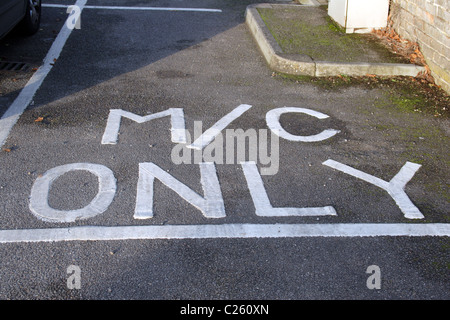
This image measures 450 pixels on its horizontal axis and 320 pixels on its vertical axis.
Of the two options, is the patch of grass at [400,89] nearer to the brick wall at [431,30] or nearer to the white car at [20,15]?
the brick wall at [431,30]

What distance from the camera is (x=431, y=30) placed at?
7.31 metres

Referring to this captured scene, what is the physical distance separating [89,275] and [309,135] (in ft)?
10.2

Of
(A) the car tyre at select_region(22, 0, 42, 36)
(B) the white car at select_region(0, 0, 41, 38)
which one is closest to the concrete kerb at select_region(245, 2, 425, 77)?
(B) the white car at select_region(0, 0, 41, 38)

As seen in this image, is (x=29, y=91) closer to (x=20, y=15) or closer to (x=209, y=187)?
(x=20, y=15)

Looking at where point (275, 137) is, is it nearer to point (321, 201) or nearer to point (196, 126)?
point (196, 126)

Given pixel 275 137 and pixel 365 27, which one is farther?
pixel 365 27

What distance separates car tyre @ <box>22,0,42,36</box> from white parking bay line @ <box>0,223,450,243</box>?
555 cm

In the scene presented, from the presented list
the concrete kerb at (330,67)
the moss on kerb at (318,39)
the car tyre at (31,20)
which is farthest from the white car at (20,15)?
the moss on kerb at (318,39)

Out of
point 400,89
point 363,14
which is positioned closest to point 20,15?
point 363,14

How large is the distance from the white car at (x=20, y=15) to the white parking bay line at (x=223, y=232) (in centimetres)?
425

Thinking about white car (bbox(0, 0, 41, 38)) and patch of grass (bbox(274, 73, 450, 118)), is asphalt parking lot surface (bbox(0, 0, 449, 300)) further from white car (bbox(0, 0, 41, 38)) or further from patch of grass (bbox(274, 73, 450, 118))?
white car (bbox(0, 0, 41, 38))

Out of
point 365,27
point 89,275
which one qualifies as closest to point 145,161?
point 89,275

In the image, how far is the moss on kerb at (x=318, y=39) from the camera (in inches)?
302
